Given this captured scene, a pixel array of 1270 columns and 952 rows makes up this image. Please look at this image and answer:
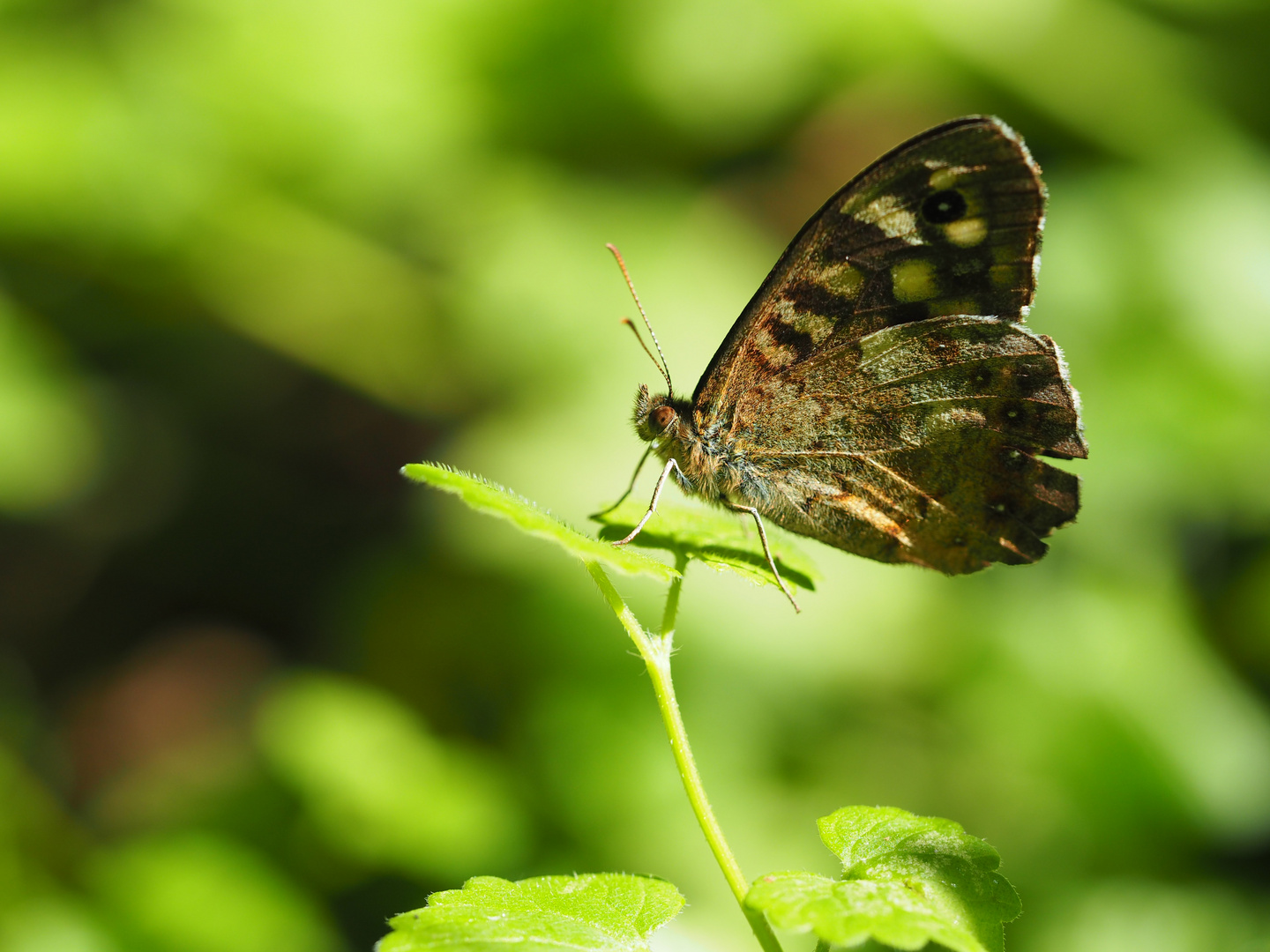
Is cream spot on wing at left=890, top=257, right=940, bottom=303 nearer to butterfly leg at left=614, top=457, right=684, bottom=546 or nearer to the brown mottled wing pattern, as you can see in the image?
the brown mottled wing pattern

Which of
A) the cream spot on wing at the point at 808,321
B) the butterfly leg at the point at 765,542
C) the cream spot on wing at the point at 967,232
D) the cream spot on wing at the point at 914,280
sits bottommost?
the butterfly leg at the point at 765,542

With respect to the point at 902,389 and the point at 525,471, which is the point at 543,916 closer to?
the point at 902,389

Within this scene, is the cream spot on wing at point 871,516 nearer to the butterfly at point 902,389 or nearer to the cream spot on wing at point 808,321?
the butterfly at point 902,389

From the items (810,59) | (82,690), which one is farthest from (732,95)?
(82,690)

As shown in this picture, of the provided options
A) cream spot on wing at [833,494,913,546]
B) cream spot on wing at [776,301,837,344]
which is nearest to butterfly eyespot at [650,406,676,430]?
cream spot on wing at [776,301,837,344]

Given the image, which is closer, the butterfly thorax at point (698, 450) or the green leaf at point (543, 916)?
the green leaf at point (543, 916)

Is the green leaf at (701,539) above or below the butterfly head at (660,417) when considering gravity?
below

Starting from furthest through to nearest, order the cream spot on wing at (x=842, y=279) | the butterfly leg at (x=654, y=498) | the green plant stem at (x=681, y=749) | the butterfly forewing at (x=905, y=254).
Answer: the cream spot on wing at (x=842, y=279) → the butterfly forewing at (x=905, y=254) → the butterfly leg at (x=654, y=498) → the green plant stem at (x=681, y=749)

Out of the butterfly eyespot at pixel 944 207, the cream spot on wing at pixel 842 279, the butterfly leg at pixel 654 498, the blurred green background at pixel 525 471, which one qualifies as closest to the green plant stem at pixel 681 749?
the butterfly leg at pixel 654 498

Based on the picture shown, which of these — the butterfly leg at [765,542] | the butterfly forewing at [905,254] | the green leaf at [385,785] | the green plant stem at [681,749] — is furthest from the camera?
the green leaf at [385,785]

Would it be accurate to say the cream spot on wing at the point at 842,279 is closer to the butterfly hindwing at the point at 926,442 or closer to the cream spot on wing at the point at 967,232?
the butterfly hindwing at the point at 926,442
